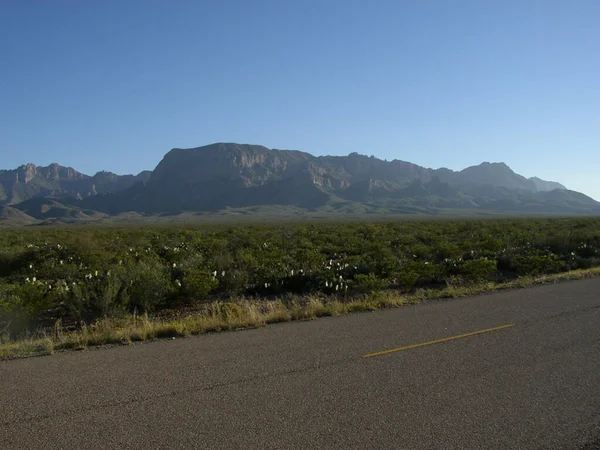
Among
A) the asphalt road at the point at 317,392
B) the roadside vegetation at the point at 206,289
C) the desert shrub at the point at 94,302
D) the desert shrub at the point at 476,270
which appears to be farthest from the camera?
the desert shrub at the point at 476,270

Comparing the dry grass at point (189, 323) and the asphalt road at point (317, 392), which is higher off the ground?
the asphalt road at point (317, 392)

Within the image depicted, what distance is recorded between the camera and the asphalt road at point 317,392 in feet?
14.5

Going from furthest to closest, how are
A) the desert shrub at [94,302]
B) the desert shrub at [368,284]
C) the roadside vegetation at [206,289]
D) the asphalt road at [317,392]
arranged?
1. the desert shrub at [368,284]
2. the desert shrub at [94,302]
3. the roadside vegetation at [206,289]
4. the asphalt road at [317,392]

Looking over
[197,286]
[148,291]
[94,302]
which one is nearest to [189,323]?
[94,302]

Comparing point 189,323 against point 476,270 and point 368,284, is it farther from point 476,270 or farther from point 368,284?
point 476,270

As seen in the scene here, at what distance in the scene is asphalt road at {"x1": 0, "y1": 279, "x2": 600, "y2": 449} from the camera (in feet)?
14.5

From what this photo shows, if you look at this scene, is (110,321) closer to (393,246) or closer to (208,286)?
(208,286)

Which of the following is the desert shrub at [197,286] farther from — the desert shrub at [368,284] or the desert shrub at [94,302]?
the desert shrub at [368,284]

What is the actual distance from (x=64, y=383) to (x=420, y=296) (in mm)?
9038

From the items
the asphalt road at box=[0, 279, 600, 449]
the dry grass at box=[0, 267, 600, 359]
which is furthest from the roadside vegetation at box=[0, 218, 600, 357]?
the asphalt road at box=[0, 279, 600, 449]

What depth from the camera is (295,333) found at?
827 centimetres

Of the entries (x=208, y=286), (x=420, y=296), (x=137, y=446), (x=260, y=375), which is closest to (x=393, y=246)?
(x=420, y=296)

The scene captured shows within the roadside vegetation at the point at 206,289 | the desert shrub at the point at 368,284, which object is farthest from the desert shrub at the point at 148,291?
the desert shrub at the point at 368,284

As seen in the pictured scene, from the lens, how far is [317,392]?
17.8 feet
